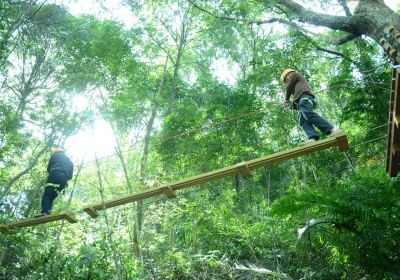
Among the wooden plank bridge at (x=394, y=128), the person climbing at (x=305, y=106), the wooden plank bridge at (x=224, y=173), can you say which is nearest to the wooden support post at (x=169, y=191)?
the wooden plank bridge at (x=224, y=173)

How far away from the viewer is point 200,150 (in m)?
9.48

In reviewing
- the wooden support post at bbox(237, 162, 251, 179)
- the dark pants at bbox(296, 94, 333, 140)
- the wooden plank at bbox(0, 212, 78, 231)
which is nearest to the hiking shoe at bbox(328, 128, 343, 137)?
the dark pants at bbox(296, 94, 333, 140)

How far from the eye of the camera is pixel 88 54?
9.20 meters

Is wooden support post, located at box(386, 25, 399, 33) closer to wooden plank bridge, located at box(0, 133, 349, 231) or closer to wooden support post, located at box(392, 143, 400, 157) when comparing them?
wooden support post, located at box(392, 143, 400, 157)

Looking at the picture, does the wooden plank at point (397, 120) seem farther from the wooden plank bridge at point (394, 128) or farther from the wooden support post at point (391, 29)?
the wooden support post at point (391, 29)

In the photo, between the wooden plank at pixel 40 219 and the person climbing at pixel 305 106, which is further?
the wooden plank at pixel 40 219

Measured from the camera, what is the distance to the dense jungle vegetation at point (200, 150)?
511 cm

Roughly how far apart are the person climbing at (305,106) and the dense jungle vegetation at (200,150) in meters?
0.66

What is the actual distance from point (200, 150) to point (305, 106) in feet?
16.6

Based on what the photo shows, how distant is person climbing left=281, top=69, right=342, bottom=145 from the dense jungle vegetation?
66 cm

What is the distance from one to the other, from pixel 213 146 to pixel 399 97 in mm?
5948

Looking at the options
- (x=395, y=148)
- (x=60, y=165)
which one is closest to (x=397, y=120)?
(x=395, y=148)

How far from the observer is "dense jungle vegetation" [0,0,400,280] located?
511 cm

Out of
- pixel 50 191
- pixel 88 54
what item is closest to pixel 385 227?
pixel 50 191
